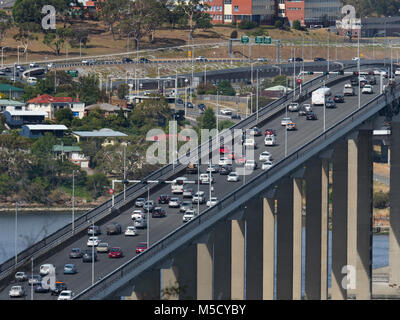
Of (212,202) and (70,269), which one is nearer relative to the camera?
(70,269)

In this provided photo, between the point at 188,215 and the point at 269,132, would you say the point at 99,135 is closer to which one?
the point at 269,132

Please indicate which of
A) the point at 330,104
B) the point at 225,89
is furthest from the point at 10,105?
the point at 330,104

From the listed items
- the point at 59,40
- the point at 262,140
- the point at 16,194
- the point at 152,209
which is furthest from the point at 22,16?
the point at 152,209

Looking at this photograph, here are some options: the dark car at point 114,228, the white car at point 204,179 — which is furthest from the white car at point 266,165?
the dark car at point 114,228

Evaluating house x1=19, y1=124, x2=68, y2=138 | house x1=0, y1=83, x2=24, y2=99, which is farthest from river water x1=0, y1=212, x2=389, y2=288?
house x1=0, y1=83, x2=24, y2=99

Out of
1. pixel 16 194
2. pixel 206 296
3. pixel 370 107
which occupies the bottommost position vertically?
pixel 16 194

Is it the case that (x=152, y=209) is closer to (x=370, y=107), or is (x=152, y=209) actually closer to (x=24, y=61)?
(x=370, y=107)

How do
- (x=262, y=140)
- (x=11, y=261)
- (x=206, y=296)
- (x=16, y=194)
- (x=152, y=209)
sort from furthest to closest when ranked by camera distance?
(x=16, y=194)
(x=262, y=140)
(x=152, y=209)
(x=206, y=296)
(x=11, y=261)
